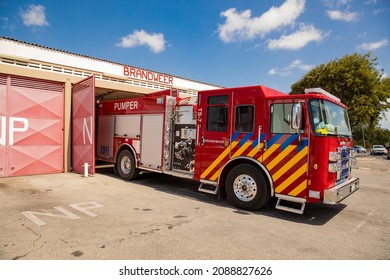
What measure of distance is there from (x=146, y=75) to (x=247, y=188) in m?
13.3

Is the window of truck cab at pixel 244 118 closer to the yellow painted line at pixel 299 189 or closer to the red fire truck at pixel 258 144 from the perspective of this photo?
the red fire truck at pixel 258 144

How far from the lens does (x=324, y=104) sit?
5586mm

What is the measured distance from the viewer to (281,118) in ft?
18.7

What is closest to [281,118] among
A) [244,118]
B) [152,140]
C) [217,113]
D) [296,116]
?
[296,116]

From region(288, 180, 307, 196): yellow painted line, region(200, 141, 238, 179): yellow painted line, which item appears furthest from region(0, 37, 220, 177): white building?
region(288, 180, 307, 196): yellow painted line

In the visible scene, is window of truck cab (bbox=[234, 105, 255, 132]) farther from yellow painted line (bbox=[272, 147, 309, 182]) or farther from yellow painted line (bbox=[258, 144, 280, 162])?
yellow painted line (bbox=[272, 147, 309, 182])

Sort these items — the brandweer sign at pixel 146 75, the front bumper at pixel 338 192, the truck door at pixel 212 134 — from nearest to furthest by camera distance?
1. the front bumper at pixel 338 192
2. the truck door at pixel 212 134
3. the brandweer sign at pixel 146 75

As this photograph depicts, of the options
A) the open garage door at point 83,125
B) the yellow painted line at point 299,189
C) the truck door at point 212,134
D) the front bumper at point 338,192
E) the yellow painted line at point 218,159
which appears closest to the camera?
the front bumper at point 338,192

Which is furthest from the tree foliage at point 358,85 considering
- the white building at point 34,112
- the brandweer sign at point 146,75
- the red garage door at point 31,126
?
the red garage door at point 31,126

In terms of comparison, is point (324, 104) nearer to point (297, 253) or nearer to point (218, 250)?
point (297, 253)

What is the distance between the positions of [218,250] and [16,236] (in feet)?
10.2

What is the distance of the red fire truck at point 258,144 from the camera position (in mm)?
5320

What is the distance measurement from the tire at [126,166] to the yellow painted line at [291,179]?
5.18m
